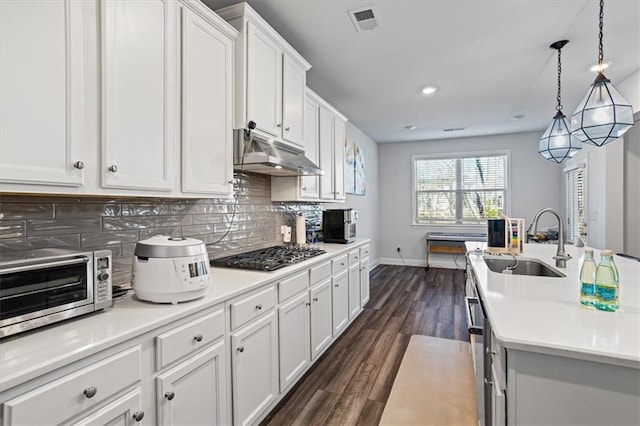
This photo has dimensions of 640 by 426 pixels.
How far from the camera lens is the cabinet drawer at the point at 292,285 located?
6.64 feet

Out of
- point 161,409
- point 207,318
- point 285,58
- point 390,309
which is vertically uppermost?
point 285,58

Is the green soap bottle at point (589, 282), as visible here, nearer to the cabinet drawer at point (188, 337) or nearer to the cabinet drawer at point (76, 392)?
the cabinet drawer at point (188, 337)

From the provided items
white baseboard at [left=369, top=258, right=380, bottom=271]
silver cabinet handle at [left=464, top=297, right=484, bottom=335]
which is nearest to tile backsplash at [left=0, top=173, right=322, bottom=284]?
silver cabinet handle at [left=464, top=297, right=484, bottom=335]

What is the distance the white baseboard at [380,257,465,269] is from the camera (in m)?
6.32

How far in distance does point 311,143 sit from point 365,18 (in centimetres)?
122

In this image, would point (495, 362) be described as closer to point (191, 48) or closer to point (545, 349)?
point (545, 349)

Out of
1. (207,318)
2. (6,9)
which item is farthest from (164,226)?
(6,9)

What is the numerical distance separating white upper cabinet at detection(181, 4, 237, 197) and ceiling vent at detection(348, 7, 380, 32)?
86 centimetres

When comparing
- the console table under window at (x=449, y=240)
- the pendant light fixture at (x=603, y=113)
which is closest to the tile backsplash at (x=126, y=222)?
the pendant light fixture at (x=603, y=113)

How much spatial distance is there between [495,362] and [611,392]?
0.35m

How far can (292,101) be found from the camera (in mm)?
2602

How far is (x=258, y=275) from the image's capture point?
75.2 inches

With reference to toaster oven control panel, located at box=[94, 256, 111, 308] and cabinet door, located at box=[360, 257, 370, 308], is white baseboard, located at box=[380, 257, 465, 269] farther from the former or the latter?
toaster oven control panel, located at box=[94, 256, 111, 308]

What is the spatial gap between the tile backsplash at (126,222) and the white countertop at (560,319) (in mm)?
1755
